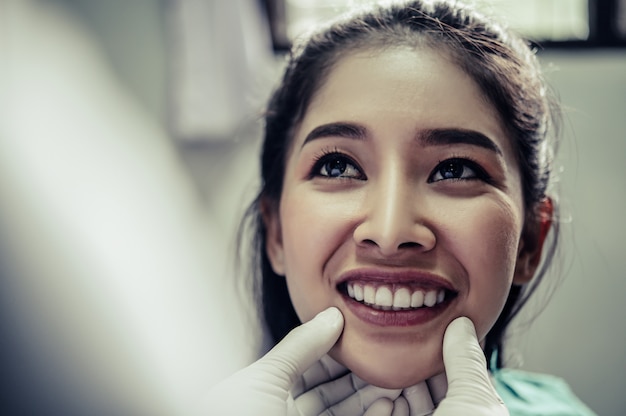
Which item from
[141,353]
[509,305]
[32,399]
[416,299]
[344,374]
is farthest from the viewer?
[141,353]

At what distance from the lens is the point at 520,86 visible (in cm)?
76

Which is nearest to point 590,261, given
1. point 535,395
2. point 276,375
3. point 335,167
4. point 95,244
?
point 535,395

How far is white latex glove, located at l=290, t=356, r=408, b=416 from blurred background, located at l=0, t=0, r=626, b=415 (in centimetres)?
27

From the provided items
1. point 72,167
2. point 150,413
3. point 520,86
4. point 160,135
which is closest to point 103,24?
point 160,135

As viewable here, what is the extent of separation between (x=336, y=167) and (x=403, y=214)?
0.16m

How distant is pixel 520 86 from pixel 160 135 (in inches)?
44.0

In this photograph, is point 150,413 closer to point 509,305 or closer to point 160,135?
point 509,305

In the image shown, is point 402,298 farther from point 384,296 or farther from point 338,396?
point 338,396

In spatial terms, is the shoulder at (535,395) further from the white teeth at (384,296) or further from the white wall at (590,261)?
the white teeth at (384,296)

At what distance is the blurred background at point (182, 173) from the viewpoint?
0.95 m

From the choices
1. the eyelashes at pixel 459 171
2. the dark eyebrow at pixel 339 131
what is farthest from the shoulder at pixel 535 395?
the dark eyebrow at pixel 339 131

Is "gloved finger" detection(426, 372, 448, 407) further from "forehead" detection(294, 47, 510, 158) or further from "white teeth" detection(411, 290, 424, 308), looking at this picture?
"forehead" detection(294, 47, 510, 158)

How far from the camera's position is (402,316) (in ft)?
2.00

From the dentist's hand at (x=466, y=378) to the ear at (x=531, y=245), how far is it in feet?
0.70
